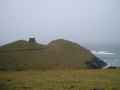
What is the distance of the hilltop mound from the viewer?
40125mm

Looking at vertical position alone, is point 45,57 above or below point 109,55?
above

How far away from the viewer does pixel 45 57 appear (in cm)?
4428

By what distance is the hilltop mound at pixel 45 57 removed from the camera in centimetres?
4012

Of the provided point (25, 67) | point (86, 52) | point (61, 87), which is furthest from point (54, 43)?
point (61, 87)

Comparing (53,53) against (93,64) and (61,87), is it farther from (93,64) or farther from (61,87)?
(61,87)

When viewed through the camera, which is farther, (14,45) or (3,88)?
(14,45)

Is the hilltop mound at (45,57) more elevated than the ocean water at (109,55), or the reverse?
the hilltop mound at (45,57)

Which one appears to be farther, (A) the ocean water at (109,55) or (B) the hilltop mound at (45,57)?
(A) the ocean water at (109,55)

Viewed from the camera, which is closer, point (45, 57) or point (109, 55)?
point (45, 57)

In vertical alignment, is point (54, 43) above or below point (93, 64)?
above

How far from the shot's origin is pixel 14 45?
51969 mm

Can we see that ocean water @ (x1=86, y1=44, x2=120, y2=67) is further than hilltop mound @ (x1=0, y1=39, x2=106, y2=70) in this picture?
Yes

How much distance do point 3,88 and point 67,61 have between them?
2810 cm

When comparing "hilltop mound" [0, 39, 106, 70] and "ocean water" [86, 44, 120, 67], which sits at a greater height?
"hilltop mound" [0, 39, 106, 70]
